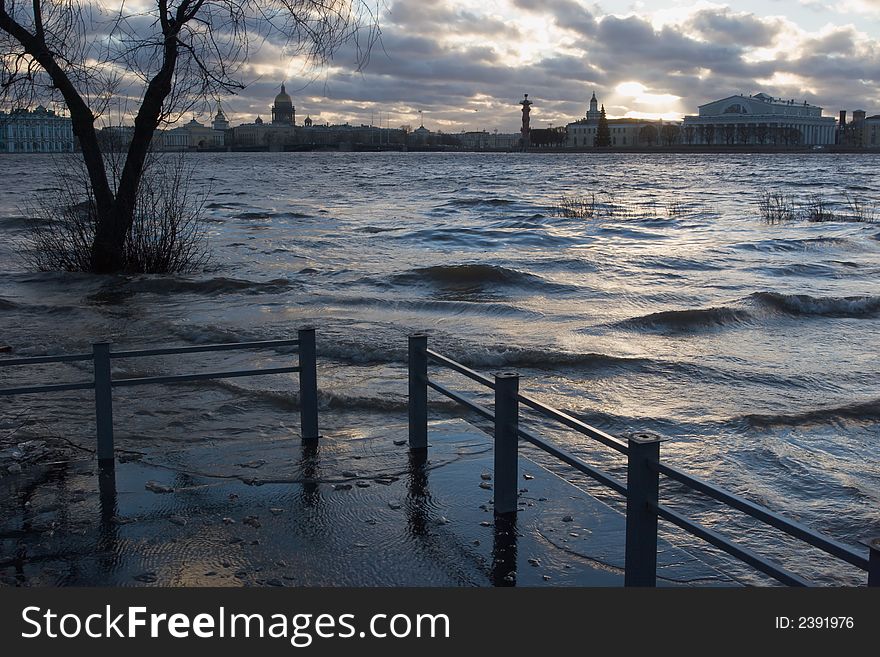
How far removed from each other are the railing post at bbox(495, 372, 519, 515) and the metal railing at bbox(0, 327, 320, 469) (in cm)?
190

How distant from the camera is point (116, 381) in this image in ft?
21.2

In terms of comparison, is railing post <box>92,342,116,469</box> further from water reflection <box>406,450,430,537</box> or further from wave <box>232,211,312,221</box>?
wave <box>232,211,312,221</box>

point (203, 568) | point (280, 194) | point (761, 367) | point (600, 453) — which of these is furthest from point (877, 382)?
point (280, 194)

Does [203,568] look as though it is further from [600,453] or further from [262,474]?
[600,453]

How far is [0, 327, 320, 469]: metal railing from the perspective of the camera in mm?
6219

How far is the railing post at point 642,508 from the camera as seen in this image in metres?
4.01

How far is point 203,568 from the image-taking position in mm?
4941

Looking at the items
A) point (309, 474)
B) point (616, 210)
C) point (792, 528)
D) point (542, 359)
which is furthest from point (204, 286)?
point (616, 210)

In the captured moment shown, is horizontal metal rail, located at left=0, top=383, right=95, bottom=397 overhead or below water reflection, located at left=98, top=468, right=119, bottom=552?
overhead

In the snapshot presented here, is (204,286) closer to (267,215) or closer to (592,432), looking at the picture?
(592,432)

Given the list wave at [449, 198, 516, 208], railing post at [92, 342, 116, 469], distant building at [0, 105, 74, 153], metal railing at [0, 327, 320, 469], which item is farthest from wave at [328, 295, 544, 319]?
wave at [449, 198, 516, 208]

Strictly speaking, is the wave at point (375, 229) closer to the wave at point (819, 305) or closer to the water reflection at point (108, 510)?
the wave at point (819, 305)

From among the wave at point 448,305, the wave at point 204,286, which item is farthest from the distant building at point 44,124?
the wave at point 448,305

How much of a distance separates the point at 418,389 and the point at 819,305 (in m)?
13.5
